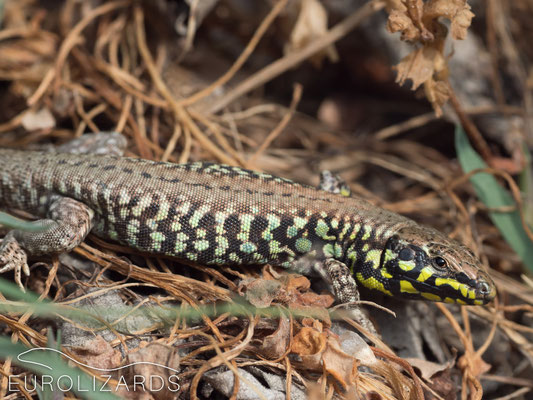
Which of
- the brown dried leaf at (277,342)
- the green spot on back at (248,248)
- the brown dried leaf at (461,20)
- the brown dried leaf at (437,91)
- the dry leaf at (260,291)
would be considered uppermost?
the brown dried leaf at (461,20)

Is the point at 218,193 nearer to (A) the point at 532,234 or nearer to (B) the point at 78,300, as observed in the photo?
(B) the point at 78,300

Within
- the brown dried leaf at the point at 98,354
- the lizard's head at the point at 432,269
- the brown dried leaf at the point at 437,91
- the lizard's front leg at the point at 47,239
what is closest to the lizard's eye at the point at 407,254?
the lizard's head at the point at 432,269

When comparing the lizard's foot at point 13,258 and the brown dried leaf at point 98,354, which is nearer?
the brown dried leaf at point 98,354

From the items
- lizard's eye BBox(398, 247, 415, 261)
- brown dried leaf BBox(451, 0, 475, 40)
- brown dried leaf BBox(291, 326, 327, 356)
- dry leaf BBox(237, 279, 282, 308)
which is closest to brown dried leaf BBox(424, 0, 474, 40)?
brown dried leaf BBox(451, 0, 475, 40)

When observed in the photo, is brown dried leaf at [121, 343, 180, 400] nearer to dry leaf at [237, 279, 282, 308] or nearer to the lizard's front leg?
dry leaf at [237, 279, 282, 308]

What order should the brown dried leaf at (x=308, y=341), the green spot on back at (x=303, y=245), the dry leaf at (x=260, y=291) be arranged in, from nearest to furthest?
the brown dried leaf at (x=308, y=341) < the dry leaf at (x=260, y=291) < the green spot on back at (x=303, y=245)

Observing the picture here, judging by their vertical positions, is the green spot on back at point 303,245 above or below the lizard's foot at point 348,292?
above

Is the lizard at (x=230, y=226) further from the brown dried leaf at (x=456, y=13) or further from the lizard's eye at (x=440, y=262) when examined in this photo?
the brown dried leaf at (x=456, y=13)

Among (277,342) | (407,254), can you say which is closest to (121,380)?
(277,342)

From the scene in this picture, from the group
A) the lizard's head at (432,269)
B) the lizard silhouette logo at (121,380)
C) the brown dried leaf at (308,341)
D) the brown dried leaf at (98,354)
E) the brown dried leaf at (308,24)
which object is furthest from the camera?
the brown dried leaf at (308,24)
